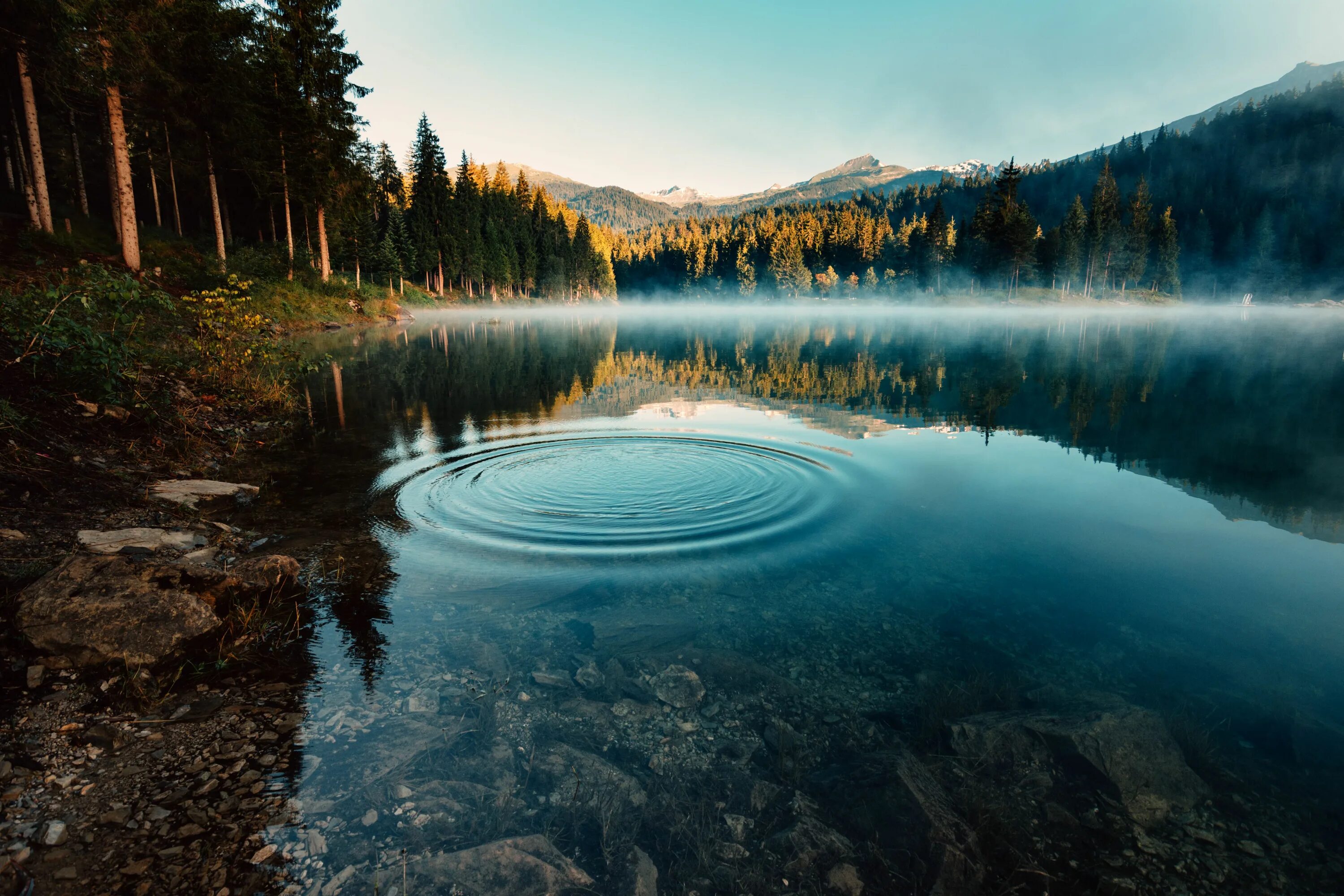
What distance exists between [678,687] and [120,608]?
4392mm

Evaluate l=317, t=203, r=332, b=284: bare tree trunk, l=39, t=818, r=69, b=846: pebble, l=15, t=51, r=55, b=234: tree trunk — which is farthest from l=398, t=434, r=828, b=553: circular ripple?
l=317, t=203, r=332, b=284: bare tree trunk

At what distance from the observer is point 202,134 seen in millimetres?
37969

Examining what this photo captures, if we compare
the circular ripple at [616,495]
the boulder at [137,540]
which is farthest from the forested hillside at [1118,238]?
the boulder at [137,540]

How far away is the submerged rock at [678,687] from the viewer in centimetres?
497

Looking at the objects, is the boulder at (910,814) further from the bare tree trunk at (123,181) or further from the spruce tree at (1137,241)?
Answer: the spruce tree at (1137,241)

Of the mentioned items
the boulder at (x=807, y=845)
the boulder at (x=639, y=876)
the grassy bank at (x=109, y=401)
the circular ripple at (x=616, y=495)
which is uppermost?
the grassy bank at (x=109, y=401)

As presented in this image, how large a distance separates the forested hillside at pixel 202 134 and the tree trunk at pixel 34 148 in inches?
3.1

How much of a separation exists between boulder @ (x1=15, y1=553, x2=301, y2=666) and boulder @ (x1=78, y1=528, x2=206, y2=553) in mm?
632

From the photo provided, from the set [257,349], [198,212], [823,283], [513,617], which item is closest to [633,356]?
[257,349]

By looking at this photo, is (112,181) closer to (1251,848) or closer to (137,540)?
(137,540)

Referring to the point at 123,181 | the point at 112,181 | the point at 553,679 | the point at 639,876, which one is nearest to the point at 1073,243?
the point at 123,181

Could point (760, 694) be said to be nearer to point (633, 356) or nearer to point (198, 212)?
point (633, 356)

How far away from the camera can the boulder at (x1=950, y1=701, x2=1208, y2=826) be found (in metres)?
4.11

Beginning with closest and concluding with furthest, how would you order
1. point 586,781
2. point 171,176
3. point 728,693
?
point 586,781 < point 728,693 < point 171,176
